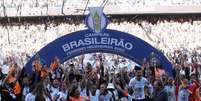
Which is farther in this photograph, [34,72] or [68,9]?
[68,9]

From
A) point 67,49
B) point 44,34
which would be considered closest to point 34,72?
point 67,49

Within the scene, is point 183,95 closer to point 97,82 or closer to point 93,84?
point 97,82

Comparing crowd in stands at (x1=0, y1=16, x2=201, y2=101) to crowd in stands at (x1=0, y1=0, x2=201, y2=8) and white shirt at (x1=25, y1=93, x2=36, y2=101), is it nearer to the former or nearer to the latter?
white shirt at (x1=25, y1=93, x2=36, y2=101)

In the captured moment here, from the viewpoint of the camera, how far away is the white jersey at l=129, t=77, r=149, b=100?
17.7 metres

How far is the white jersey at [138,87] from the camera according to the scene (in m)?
17.7

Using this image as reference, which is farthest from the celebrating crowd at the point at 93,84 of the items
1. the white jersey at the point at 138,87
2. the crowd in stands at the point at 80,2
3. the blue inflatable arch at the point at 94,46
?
the crowd in stands at the point at 80,2

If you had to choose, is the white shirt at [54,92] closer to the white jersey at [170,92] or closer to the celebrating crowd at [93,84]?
the celebrating crowd at [93,84]

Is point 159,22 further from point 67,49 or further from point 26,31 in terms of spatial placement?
point 67,49

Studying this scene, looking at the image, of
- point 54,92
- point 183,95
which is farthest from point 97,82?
point 183,95

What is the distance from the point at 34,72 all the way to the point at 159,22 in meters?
26.4

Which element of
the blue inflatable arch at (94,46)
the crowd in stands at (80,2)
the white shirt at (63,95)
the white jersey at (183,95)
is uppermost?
the crowd in stands at (80,2)

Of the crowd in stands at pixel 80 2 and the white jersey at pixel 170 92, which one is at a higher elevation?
the crowd in stands at pixel 80 2

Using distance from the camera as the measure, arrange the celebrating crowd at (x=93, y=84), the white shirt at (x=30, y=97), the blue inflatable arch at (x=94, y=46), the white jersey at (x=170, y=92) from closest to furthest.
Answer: the white shirt at (x=30, y=97), the celebrating crowd at (x=93, y=84), the white jersey at (x=170, y=92), the blue inflatable arch at (x=94, y=46)

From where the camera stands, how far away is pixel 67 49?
21.1 m
